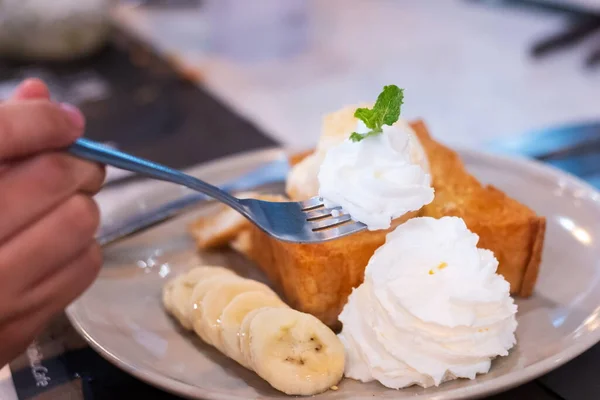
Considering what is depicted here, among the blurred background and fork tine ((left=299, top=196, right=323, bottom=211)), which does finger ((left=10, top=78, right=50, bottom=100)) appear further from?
the blurred background

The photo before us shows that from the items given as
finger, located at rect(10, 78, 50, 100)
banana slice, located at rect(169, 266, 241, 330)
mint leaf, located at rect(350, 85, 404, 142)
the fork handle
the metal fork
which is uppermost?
mint leaf, located at rect(350, 85, 404, 142)

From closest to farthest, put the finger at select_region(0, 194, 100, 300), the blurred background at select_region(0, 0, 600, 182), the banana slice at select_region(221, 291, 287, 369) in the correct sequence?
the finger at select_region(0, 194, 100, 300) → the banana slice at select_region(221, 291, 287, 369) → the blurred background at select_region(0, 0, 600, 182)

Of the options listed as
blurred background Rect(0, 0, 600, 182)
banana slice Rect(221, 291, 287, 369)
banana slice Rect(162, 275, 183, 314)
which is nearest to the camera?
banana slice Rect(221, 291, 287, 369)

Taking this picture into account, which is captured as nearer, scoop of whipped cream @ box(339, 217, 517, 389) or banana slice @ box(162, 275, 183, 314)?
scoop of whipped cream @ box(339, 217, 517, 389)

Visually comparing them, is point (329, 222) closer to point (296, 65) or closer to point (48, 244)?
point (48, 244)

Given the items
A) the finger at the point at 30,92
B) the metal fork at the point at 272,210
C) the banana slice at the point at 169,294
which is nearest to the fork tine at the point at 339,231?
the metal fork at the point at 272,210

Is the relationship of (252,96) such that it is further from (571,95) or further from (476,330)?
(476,330)

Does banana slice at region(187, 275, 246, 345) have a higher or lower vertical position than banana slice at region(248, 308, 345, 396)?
lower

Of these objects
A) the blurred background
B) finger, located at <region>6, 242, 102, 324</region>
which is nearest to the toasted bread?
finger, located at <region>6, 242, 102, 324</region>
